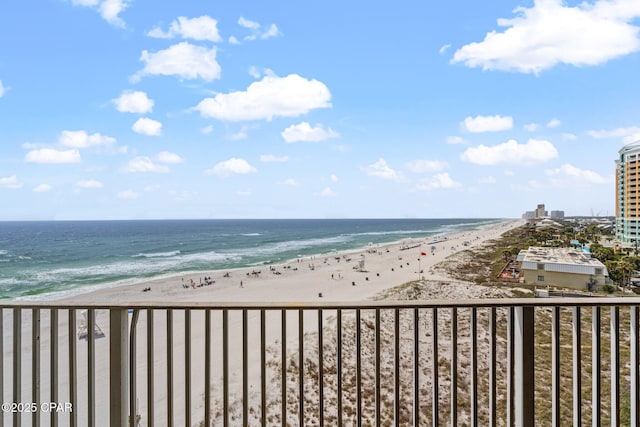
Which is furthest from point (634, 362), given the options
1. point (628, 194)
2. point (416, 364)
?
point (628, 194)

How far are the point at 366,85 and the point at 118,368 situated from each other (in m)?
4.56

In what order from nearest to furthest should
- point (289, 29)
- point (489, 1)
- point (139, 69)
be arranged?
point (489, 1), point (289, 29), point (139, 69)

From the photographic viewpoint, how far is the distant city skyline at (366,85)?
3.62m

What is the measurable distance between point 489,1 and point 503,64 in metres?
1.00

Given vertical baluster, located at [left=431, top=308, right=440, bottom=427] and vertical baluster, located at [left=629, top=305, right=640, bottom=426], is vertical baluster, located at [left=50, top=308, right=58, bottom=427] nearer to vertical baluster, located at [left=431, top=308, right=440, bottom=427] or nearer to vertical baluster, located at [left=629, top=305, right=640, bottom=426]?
vertical baluster, located at [left=431, top=308, right=440, bottom=427]

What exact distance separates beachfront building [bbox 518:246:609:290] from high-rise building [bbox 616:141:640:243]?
1.80ft

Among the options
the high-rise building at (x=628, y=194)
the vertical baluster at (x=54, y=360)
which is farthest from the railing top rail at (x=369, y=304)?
the high-rise building at (x=628, y=194)

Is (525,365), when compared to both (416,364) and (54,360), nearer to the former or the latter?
(416,364)

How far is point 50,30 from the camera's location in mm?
4066

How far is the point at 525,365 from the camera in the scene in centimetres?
131

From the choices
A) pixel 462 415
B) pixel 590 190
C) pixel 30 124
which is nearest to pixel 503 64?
pixel 590 190

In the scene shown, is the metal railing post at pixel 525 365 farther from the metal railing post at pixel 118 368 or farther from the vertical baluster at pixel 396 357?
the metal railing post at pixel 118 368

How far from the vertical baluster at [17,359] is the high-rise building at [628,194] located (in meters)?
4.85

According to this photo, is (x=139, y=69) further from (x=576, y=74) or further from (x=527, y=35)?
(x=576, y=74)
